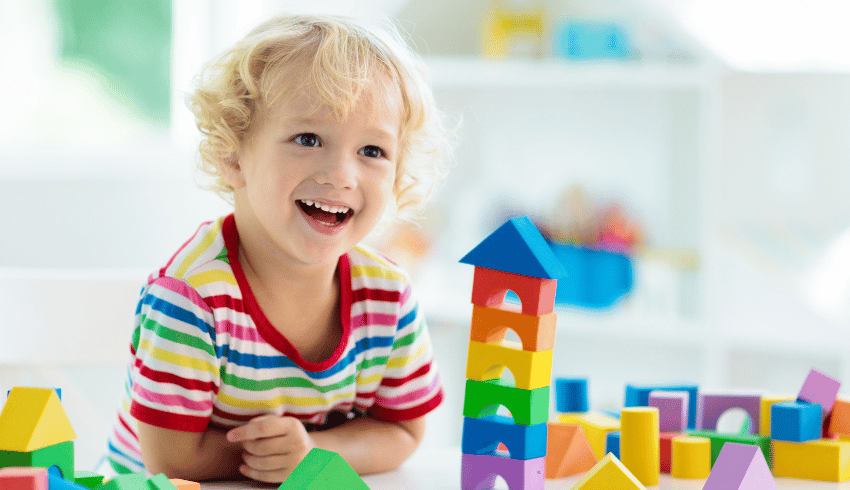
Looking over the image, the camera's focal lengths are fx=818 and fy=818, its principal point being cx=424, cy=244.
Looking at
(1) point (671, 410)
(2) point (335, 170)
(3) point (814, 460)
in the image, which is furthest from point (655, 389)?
(2) point (335, 170)

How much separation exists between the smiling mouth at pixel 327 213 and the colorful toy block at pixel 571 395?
0.24m

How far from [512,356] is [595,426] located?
162mm

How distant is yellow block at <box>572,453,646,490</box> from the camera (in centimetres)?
49

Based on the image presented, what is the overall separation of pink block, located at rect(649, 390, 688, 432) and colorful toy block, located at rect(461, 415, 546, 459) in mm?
155

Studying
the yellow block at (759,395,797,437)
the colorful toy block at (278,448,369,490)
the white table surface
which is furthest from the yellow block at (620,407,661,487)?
the colorful toy block at (278,448,369,490)

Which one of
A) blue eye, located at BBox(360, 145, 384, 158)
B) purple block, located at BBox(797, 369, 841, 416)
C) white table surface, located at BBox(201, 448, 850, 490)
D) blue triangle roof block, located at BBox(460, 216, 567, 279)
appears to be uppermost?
blue eye, located at BBox(360, 145, 384, 158)

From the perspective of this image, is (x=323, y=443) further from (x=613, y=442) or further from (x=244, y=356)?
(x=613, y=442)

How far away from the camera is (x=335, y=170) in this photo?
0.63 metres

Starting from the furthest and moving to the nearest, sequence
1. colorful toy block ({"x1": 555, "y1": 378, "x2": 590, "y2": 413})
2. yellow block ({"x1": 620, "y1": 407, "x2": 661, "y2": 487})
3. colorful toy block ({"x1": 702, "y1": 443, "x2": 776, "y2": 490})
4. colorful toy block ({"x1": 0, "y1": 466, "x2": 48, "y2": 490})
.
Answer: colorful toy block ({"x1": 555, "y1": 378, "x2": 590, "y2": 413})
yellow block ({"x1": 620, "y1": 407, "x2": 661, "y2": 487})
colorful toy block ({"x1": 702, "y1": 443, "x2": 776, "y2": 490})
colorful toy block ({"x1": 0, "y1": 466, "x2": 48, "y2": 490})

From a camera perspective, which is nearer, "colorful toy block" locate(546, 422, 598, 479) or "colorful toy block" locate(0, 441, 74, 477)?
"colorful toy block" locate(0, 441, 74, 477)

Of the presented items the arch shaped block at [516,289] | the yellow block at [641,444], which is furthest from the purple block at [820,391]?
the arch shaped block at [516,289]

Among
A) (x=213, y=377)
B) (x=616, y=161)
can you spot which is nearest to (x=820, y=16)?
(x=616, y=161)

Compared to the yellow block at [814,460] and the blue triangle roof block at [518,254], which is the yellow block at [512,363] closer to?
the blue triangle roof block at [518,254]

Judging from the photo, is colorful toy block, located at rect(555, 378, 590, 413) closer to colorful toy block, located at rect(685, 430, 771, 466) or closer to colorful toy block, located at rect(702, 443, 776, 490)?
colorful toy block, located at rect(685, 430, 771, 466)
